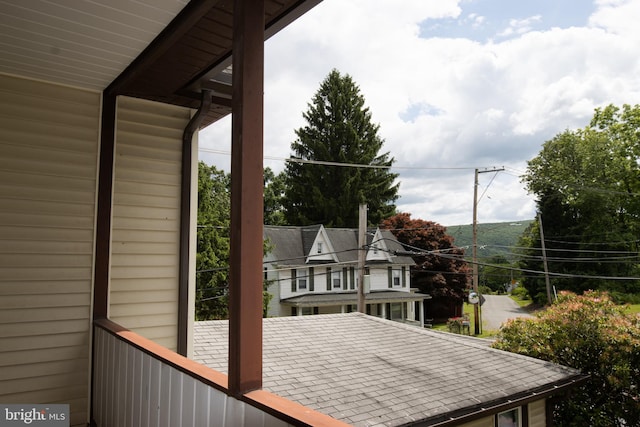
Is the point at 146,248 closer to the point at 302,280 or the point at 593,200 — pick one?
the point at 302,280

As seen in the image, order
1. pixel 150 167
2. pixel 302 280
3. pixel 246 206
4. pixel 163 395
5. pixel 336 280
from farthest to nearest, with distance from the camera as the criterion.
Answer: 1. pixel 336 280
2. pixel 302 280
3. pixel 150 167
4. pixel 163 395
5. pixel 246 206

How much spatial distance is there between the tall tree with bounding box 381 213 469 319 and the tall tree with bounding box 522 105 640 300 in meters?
4.24

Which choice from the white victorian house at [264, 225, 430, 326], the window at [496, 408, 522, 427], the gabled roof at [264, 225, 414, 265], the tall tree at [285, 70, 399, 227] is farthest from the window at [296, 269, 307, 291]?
the window at [496, 408, 522, 427]

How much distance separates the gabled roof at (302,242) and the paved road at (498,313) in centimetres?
507

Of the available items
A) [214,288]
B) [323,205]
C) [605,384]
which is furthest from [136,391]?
[323,205]

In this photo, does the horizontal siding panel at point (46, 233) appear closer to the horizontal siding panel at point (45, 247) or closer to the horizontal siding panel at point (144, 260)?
the horizontal siding panel at point (45, 247)

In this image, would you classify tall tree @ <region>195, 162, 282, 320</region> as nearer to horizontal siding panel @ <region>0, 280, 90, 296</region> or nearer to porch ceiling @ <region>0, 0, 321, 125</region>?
horizontal siding panel @ <region>0, 280, 90, 296</region>

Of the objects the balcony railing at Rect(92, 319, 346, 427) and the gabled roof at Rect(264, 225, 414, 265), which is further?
the gabled roof at Rect(264, 225, 414, 265)

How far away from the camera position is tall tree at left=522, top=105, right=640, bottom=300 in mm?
21016

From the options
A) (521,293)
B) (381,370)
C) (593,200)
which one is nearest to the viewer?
(381,370)

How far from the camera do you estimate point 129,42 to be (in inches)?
91.9

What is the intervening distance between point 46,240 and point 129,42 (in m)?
1.44

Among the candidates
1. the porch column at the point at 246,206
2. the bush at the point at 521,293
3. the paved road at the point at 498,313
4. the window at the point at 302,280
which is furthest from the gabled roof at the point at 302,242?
the porch column at the point at 246,206

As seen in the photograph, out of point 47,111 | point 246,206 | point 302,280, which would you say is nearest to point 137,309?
point 47,111
